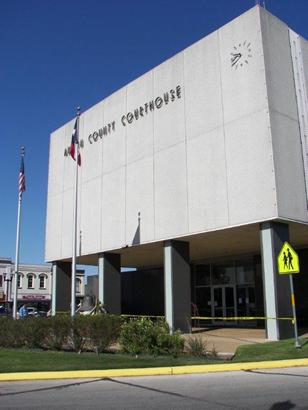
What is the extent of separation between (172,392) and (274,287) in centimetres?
1094

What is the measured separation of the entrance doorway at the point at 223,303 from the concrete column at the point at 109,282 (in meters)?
7.29

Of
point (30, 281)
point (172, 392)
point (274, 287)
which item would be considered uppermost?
point (30, 281)

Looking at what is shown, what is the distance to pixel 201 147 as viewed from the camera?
78.8ft

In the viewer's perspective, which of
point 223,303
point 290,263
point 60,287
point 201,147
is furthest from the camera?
point 60,287

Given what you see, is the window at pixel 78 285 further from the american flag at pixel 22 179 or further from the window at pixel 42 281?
the american flag at pixel 22 179

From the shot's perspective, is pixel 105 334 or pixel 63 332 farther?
pixel 63 332

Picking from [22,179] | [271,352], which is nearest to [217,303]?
[22,179]

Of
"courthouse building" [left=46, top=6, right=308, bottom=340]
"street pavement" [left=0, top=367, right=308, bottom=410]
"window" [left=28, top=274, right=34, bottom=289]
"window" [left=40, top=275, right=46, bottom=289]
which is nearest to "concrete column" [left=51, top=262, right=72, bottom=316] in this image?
"courthouse building" [left=46, top=6, right=308, bottom=340]

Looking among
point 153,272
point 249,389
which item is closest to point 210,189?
point 249,389

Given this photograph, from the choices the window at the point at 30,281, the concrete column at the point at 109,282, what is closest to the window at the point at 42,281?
the window at the point at 30,281

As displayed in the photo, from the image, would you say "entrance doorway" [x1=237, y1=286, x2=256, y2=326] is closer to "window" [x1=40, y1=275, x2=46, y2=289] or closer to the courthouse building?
the courthouse building

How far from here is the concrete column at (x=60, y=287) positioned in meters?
34.7

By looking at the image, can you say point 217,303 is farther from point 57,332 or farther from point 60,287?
point 57,332

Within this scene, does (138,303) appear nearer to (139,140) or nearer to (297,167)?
(139,140)
